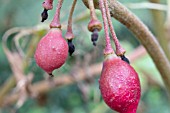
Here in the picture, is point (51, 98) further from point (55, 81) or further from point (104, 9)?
point (104, 9)

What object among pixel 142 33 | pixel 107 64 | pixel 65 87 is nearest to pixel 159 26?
pixel 142 33

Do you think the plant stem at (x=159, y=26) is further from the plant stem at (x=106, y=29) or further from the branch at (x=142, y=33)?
the plant stem at (x=106, y=29)

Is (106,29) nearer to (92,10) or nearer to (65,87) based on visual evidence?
(92,10)

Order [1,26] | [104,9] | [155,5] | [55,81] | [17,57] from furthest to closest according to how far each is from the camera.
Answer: [1,26] < [55,81] < [17,57] < [155,5] < [104,9]

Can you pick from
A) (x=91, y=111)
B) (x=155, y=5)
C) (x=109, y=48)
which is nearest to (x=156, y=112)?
(x=91, y=111)

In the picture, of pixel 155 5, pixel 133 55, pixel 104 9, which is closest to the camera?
pixel 104 9

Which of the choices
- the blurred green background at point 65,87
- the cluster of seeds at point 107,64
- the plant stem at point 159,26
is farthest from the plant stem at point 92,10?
the blurred green background at point 65,87

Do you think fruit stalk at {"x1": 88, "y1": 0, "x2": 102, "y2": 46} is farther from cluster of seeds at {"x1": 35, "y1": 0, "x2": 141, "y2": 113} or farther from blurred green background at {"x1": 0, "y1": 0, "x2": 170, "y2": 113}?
blurred green background at {"x1": 0, "y1": 0, "x2": 170, "y2": 113}
